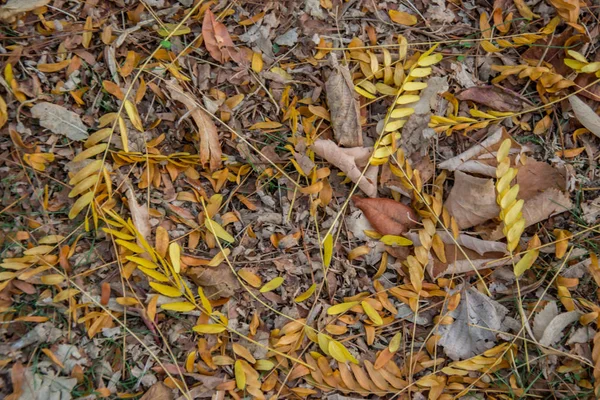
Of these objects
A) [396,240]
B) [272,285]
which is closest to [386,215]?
[396,240]

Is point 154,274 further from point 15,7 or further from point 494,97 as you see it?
point 494,97

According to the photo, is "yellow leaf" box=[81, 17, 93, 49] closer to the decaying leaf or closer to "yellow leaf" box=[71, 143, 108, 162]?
"yellow leaf" box=[71, 143, 108, 162]

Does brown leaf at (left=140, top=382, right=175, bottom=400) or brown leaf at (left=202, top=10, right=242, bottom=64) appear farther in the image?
brown leaf at (left=202, top=10, right=242, bottom=64)

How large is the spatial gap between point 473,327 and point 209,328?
790 millimetres

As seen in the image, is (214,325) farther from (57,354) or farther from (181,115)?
(181,115)

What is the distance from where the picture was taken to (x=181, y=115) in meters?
1.61

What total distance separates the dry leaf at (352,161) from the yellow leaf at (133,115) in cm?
53

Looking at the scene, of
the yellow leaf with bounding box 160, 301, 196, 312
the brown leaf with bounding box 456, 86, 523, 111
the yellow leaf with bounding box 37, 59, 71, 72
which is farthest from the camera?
the brown leaf with bounding box 456, 86, 523, 111

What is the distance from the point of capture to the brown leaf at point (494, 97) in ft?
5.60

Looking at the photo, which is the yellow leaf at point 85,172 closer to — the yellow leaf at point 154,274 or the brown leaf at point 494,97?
the yellow leaf at point 154,274

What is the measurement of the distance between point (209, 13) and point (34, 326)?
107cm

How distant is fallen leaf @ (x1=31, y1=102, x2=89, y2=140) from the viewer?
5.08ft

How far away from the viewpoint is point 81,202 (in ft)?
4.91

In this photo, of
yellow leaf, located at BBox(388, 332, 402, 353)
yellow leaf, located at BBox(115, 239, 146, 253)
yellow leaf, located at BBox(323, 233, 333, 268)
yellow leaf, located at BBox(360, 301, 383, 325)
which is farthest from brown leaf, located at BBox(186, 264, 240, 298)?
yellow leaf, located at BBox(388, 332, 402, 353)
